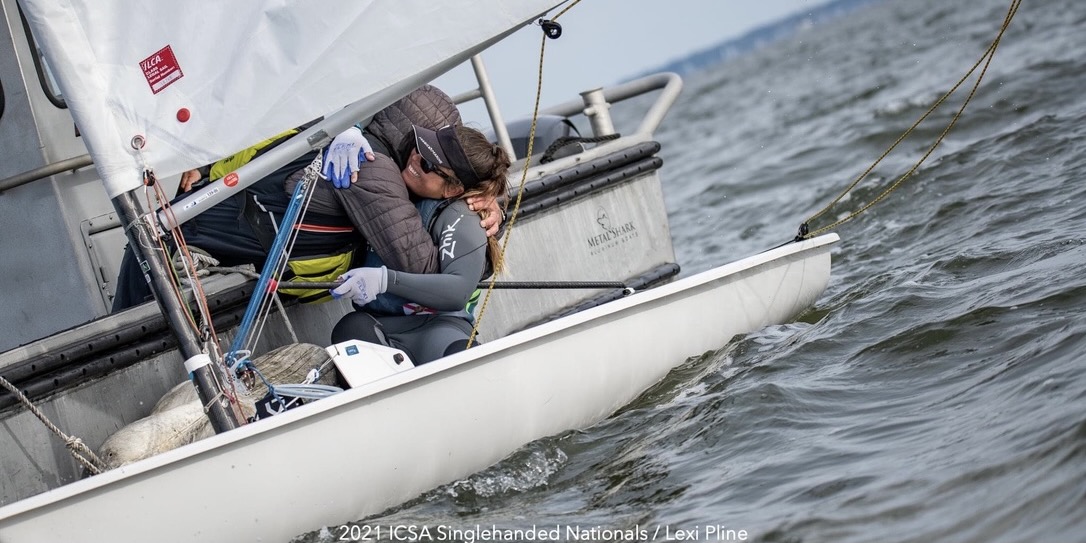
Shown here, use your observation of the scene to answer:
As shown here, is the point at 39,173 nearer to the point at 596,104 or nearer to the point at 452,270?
the point at 452,270

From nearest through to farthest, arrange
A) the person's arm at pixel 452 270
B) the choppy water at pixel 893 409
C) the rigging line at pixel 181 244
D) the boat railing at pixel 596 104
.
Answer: the choppy water at pixel 893 409 → the rigging line at pixel 181 244 → the person's arm at pixel 452 270 → the boat railing at pixel 596 104

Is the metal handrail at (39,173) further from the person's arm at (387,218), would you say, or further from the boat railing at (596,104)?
the person's arm at (387,218)

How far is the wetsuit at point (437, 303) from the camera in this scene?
13.9ft

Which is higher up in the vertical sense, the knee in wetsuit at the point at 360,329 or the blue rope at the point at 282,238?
the blue rope at the point at 282,238

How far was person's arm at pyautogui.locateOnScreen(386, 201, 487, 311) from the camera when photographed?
4.21m

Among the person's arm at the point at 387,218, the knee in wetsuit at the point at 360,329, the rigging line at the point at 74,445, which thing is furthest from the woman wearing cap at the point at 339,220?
the rigging line at the point at 74,445

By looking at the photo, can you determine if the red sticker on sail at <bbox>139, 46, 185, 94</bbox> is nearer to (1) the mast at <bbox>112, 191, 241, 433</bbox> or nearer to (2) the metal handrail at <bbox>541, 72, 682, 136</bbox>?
(1) the mast at <bbox>112, 191, 241, 433</bbox>

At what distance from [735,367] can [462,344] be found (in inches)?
45.0

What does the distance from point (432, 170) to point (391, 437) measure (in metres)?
0.99

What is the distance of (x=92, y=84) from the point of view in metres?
3.80

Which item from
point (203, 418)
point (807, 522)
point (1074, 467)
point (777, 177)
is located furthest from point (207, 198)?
point (777, 177)

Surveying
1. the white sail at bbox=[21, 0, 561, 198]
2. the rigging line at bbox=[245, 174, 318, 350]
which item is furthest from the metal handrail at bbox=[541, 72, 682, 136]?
the white sail at bbox=[21, 0, 561, 198]

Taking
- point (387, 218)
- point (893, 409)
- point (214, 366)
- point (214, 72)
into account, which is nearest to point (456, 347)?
point (387, 218)

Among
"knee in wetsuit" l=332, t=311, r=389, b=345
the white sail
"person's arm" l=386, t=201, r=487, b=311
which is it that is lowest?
"knee in wetsuit" l=332, t=311, r=389, b=345
